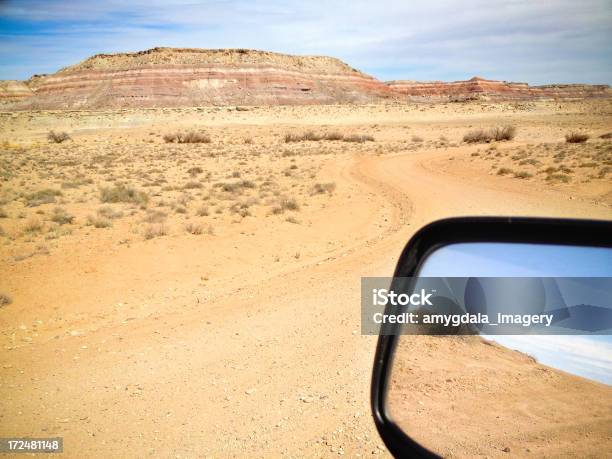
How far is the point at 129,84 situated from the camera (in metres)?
121

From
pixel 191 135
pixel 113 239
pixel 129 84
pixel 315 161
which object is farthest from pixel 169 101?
pixel 113 239

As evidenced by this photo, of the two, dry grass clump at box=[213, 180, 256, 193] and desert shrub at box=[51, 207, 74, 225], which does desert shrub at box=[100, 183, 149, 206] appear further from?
dry grass clump at box=[213, 180, 256, 193]

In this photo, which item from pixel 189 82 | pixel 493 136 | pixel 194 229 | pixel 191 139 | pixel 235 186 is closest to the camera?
pixel 194 229

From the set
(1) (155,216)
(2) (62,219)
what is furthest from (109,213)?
(1) (155,216)

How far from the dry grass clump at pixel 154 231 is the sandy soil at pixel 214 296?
34 mm

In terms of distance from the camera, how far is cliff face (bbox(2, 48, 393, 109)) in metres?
119

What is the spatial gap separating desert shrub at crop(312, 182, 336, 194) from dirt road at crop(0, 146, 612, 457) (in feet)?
25.9

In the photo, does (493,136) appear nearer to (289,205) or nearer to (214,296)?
(289,205)

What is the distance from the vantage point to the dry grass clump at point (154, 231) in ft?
38.1

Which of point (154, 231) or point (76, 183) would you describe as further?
point (76, 183)

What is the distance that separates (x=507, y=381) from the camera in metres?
2.00

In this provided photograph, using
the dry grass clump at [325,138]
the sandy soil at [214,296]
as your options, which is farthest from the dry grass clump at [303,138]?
the sandy soil at [214,296]

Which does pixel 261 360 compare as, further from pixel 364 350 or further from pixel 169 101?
pixel 169 101

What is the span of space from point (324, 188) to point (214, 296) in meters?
10.3
